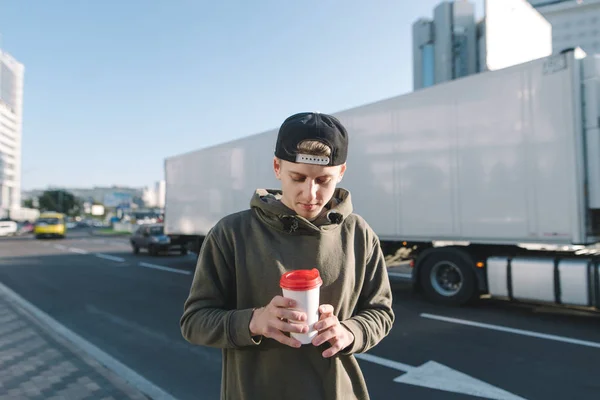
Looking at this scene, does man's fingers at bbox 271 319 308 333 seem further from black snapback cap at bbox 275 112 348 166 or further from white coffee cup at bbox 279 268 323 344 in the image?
black snapback cap at bbox 275 112 348 166

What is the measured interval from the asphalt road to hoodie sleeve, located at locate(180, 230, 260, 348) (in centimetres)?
278

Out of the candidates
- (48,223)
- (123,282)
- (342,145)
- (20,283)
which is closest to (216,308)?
(342,145)

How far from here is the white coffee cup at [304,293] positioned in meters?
1.08

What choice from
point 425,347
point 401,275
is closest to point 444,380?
point 425,347

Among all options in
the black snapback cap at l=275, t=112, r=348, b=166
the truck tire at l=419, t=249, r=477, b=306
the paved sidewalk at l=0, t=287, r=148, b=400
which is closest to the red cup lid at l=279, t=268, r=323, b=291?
the black snapback cap at l=275, t=112, r=348, b=166

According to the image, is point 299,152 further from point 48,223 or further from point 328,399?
point 48,223

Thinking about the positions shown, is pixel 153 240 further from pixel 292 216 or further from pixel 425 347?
pixel 292 216

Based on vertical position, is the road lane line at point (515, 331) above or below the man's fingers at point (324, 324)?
below

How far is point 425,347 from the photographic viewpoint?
491 centimetres

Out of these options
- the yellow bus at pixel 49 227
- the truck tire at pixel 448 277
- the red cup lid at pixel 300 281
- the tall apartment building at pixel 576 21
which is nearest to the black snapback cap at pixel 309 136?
the red cup lid at pixel 300 281

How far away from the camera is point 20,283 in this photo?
10.1 metres

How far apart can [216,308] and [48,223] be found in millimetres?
36748

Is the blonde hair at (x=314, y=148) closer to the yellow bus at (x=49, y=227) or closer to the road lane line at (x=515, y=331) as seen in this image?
the road lane line at (x=515, y=331)

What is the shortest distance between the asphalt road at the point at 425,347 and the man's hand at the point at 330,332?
280 centimetres
